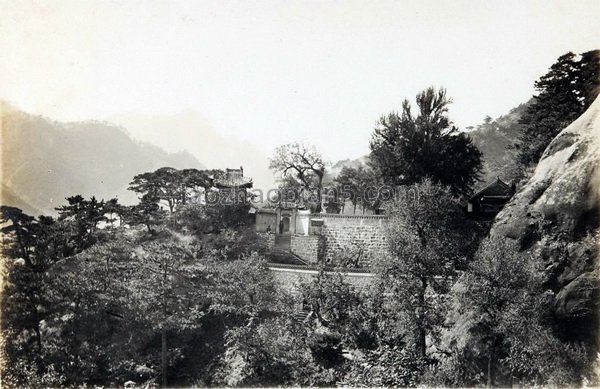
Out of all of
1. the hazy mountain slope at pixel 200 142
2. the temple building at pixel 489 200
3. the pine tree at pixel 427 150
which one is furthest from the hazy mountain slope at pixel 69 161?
the temple building at pixel 489 200

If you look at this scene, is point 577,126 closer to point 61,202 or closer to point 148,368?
point 148,368

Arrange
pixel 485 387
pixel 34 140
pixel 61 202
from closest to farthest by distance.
→ pixel 485 387 < pixel 34 140 < pixel 61 202

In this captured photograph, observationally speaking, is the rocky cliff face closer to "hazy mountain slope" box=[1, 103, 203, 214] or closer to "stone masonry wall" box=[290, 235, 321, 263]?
"stone masonry wall" box=[290, 235, 321, 263]

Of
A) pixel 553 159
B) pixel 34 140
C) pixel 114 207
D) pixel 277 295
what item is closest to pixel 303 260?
pixel 277 295

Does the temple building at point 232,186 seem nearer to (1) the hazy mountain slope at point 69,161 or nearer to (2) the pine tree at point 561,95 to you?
(1) the hazy mountain slope at point 69,161

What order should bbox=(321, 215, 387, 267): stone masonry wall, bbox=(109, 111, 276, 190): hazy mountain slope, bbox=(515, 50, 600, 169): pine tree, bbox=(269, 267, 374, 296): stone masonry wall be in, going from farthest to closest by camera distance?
bbox=(109, 111, 276, 190): hazy mountain slope < bbox=(321, 215, 387, 267): stone masonry wall < bbox=(515, 50, 600, 169): pine tree < bbox=(269, 267, 374, 296): stone masonry wall

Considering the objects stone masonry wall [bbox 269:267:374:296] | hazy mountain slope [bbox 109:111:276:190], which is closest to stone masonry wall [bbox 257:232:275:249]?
stone masonry wall [bbox 269:267:374:296]
